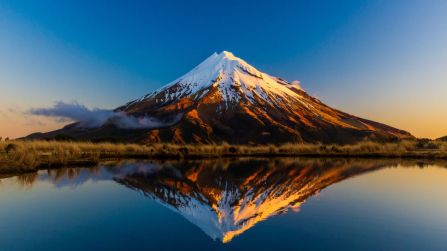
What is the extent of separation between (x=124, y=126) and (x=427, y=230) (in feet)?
279

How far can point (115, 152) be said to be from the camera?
25438 millimetres

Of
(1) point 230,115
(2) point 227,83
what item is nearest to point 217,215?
(1) point 230,115

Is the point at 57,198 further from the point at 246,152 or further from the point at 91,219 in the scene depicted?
the point at 246,152

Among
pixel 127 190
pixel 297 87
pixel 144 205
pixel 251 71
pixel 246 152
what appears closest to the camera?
pixel 144 205

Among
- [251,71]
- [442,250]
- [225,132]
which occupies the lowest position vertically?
[442,250]

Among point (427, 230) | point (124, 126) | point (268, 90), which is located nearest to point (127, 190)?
point (427, 230)

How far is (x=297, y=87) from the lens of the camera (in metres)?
135

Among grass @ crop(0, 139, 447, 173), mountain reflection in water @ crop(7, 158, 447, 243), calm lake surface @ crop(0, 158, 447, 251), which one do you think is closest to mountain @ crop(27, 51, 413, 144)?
grass @ crop(0, 139, 447, 173)

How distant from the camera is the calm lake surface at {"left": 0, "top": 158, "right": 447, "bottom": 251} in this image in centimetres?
523

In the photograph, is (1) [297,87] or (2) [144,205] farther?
(1) [297,87]

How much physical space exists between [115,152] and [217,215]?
64.4 feet

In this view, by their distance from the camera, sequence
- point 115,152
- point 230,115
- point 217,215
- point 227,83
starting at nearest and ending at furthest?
point 217,215
point 115,152
point 230,115
point 227,83

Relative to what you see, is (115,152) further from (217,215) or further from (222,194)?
(217,215)

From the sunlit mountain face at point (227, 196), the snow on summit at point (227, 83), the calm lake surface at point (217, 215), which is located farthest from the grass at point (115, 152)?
the snow on summit at point (227, 83)
